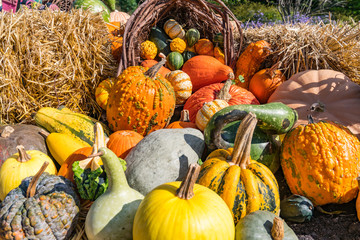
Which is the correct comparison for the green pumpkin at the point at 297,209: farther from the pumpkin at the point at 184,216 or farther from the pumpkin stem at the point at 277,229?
the pumpkin at the point at 184,216

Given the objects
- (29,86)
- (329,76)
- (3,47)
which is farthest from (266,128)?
(3,47)

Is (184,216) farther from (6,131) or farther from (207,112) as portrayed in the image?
(6,131)

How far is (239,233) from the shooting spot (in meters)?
1.82

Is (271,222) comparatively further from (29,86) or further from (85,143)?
(29,86)

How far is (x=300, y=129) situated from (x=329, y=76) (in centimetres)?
115

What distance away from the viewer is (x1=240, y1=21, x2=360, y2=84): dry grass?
382 cm

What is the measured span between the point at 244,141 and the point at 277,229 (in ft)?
2.16

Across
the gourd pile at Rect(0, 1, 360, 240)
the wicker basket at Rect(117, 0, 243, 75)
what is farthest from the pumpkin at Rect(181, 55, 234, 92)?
the wicker basket at Rect(117, 0, 243, 75)

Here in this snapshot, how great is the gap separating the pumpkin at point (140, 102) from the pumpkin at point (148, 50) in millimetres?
1155

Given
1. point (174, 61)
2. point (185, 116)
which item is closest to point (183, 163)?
point (185, 116)

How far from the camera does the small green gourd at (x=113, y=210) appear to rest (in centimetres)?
180

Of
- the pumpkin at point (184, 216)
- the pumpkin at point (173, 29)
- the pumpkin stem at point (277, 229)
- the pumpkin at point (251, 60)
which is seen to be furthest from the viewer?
the pumpkin at point (173, 29)

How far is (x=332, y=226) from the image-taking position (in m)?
2.23

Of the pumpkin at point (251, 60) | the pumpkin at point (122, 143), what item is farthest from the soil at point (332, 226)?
the pumpkin at point (251, 60)
